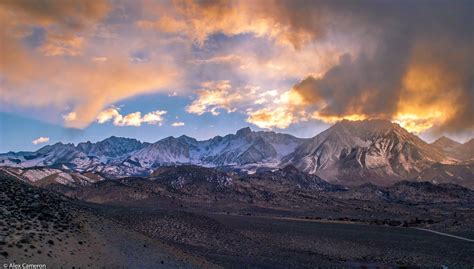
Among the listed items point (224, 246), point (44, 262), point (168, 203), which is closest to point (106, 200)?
point (168, 203)

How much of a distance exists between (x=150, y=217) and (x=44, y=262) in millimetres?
40907

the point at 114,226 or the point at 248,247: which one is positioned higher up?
the point at 114,226

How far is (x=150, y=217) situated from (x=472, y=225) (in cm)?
9091

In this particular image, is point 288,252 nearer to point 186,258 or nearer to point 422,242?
point 186,258

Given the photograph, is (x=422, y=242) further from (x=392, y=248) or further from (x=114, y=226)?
(x=114, y=226)

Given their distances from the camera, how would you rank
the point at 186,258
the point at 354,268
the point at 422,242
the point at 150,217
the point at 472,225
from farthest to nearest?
the point at 472,225
the point at 422,242
the point at 150,217
the point at 354,268
the point at 186,258

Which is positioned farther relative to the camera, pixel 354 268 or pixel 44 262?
pixel 354 268

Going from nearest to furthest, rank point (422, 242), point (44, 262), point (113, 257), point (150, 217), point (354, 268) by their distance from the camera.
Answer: point (44, 262) < point (113, 257) < point (354, 268) < point (150, 217) < point (422, 242)

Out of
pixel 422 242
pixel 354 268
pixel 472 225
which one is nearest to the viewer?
pixel 354 268

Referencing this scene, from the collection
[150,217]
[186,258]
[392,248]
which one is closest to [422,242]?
[392,248]

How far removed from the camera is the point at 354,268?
160 feet

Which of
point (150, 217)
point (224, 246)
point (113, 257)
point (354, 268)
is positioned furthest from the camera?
point (150, 217)

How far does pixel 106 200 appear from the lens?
6673 inches

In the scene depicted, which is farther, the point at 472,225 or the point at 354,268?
the point at 472,225
